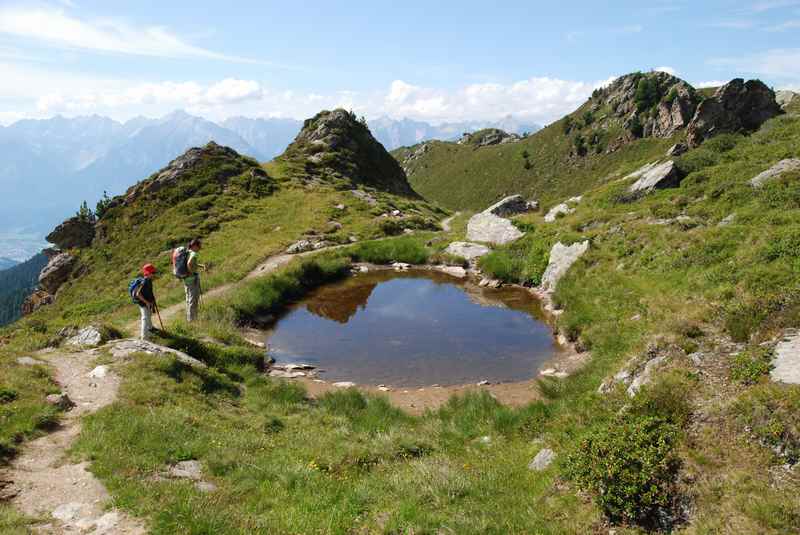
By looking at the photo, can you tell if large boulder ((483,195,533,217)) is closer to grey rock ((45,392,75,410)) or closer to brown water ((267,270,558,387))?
brown water ((267,270,558,387))

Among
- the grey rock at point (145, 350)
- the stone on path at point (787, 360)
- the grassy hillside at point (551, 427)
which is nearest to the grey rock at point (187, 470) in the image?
the grassy hillside at point (551, 427)

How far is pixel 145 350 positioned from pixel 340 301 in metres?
14.8

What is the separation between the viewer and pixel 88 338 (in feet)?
57.1

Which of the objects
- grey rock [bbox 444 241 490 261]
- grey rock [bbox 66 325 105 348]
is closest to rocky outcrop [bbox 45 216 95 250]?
grey rock [bbox 444 241 490 261]

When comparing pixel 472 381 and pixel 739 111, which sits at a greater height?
pixel 739 111

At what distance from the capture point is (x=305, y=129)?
86.8 metres

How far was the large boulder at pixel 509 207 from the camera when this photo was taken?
50281 mm

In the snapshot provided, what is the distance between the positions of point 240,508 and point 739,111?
10879cm

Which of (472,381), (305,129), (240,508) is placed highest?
(305,129)

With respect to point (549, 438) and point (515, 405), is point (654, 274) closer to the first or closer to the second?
point (515, 405)

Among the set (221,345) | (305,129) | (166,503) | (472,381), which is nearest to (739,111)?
(305,129)

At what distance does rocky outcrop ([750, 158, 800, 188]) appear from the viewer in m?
23.8

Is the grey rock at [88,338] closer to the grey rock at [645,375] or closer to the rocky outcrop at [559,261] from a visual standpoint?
the grey rock at [645,375]

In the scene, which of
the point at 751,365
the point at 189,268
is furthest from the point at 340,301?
the point at 751,365
